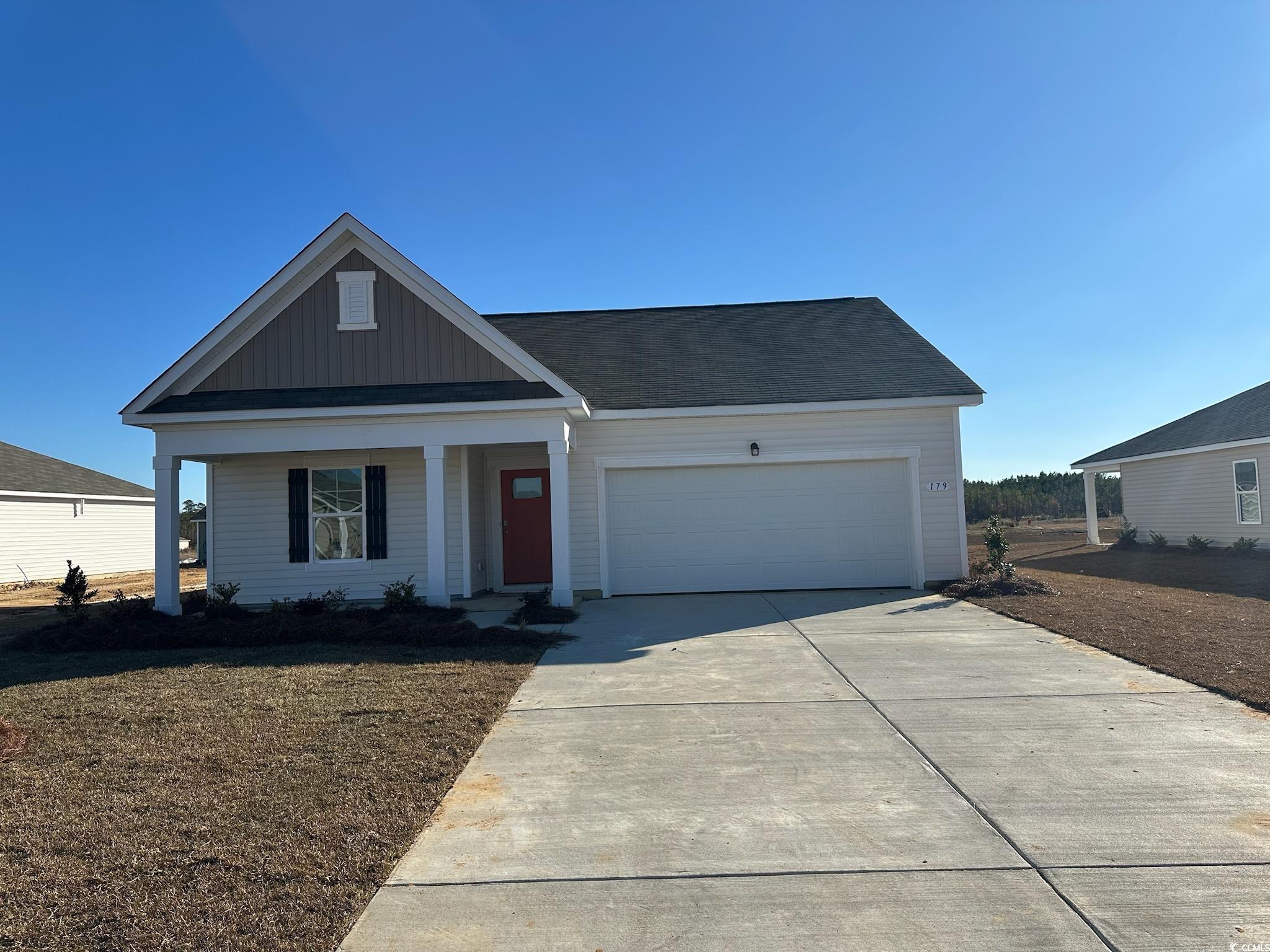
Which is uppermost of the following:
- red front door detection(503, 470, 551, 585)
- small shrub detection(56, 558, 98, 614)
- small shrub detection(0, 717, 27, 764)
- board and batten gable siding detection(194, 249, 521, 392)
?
board and batten gable siding detection(194, 249, 521, 392)

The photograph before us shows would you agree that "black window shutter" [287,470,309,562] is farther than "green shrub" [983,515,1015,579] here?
Yes

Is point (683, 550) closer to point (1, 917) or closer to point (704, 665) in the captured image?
point (704, 665)

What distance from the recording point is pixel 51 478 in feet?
71.5

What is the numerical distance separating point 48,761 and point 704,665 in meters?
4.97

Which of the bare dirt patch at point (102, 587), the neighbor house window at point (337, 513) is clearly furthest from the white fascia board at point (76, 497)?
the neighbor house window at point (337, 513)

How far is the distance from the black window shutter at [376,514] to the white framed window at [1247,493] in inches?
727

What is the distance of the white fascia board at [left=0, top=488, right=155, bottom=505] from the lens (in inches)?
762

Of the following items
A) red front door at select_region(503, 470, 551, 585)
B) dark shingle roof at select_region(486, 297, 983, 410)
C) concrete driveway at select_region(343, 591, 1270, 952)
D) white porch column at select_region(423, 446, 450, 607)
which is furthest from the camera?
red front door at select_region(503, 470, 551, 585)

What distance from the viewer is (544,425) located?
1091 cm

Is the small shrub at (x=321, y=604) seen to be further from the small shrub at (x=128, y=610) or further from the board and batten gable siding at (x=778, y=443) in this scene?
the board and batten gable siding at (x=778, y=443)

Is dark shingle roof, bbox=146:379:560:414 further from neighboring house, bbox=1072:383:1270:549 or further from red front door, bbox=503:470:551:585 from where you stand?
neighboring house, bbox=1072:383:1270:549

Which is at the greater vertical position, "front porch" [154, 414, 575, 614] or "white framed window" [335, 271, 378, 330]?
"white framed window" [335, 271, 378, 330]

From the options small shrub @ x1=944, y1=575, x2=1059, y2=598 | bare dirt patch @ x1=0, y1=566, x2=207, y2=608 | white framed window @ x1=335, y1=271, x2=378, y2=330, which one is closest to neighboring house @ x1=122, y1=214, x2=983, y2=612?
white framed window @ x1=335, y1=271, x2=378, y2=330

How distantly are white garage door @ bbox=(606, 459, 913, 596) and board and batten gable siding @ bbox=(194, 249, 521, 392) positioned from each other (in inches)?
124
